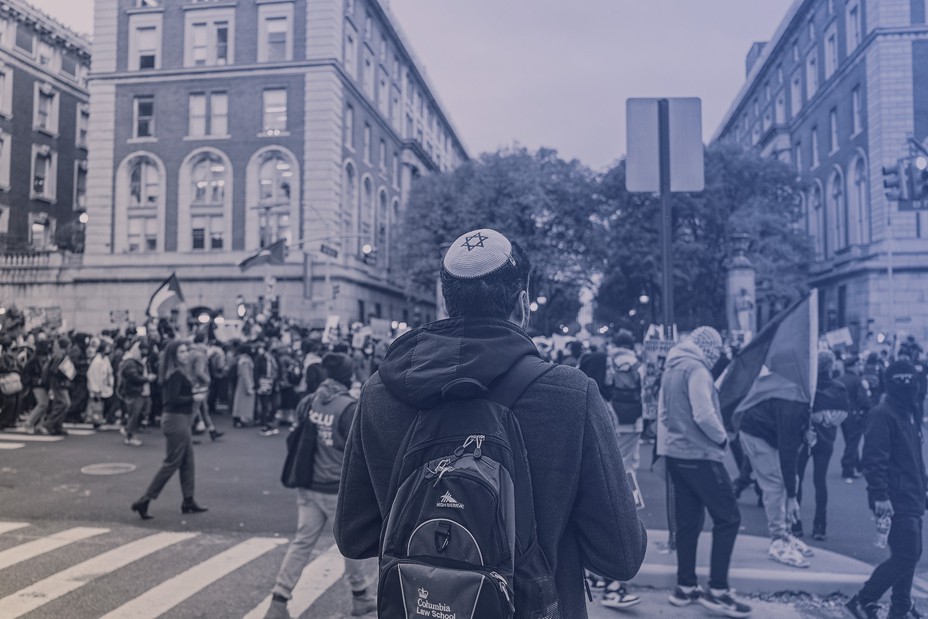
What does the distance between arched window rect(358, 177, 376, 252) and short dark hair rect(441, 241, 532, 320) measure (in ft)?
134

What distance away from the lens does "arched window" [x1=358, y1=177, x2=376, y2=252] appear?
42906 millimetres

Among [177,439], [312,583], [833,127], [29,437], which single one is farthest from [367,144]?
[312,583]

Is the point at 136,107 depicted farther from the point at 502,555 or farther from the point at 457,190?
the point at 502,555

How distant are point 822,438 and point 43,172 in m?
49.8

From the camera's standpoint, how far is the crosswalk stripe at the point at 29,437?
45.2ft

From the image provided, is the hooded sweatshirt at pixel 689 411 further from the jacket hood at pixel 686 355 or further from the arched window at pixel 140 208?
the arched window at pixel 140 208

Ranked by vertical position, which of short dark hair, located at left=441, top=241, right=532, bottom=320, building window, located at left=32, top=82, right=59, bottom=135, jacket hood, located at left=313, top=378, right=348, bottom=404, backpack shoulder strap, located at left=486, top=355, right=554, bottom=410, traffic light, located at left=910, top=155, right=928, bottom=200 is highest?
building window, located at left=32, top=82, right=59, bottom=135

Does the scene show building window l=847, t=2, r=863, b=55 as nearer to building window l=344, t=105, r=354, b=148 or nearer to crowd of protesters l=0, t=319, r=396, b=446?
building window l=344, t=105, r=354, b=148

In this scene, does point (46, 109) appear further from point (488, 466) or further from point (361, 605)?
point (488, 466)

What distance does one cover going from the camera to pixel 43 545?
6969 mm

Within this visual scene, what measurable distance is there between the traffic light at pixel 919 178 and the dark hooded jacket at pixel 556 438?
1295 cm

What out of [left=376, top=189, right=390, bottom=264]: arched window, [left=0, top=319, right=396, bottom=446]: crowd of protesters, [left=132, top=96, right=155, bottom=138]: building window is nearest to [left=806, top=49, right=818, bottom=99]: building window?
[left=376, top=189, right=390, bottom=264]: arched window

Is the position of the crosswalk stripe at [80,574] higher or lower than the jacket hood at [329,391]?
lower

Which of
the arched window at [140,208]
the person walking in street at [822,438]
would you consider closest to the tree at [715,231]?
the arched window at [140,208]
